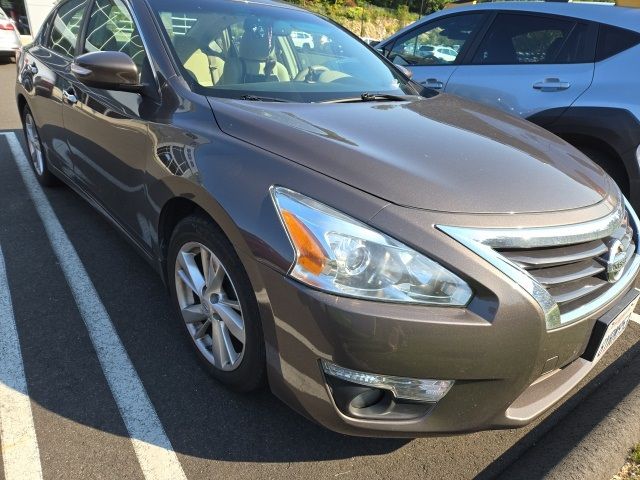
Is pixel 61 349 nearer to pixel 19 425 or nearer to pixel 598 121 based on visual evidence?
pixel 19 425

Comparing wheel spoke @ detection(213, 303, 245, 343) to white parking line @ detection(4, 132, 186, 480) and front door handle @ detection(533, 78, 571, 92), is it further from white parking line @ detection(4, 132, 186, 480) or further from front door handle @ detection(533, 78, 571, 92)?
front door handle @ detection(533, 78, 571, 92)

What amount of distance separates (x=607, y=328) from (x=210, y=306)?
1461 mm

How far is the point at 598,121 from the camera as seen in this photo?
333 centimetres

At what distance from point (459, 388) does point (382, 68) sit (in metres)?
2.08

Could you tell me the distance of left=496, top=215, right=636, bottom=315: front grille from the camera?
1.54 m

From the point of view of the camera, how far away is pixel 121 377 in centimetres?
218

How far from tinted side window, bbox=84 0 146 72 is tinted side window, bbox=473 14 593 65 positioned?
2687 mm

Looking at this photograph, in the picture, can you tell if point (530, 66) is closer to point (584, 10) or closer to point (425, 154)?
point (584, 10)

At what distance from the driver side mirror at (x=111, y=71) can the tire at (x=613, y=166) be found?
290 cm

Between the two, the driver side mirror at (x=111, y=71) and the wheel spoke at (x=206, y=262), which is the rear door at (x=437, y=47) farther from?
the wheel spoke at (x=206, y=262)

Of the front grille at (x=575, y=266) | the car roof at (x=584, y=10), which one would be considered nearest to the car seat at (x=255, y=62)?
the front grille at (x=575, y=266)

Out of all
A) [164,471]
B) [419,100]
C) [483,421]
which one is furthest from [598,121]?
[164,471]

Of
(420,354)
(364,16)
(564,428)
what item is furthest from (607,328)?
(364,16)

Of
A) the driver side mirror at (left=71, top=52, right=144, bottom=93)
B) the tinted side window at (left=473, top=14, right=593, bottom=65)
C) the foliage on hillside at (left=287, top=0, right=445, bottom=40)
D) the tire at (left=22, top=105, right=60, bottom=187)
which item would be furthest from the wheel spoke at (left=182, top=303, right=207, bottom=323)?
the foliage on hillside at (left=287, top=0, right=445, bottom=40)
